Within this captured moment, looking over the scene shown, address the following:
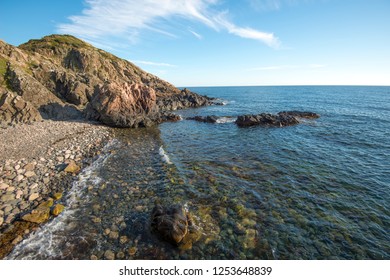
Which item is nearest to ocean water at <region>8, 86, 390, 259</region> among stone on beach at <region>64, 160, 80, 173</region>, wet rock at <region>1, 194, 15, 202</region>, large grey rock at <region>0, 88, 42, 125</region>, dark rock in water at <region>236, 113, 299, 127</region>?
stone on beach at <region>64, 160, 80, 173</region>

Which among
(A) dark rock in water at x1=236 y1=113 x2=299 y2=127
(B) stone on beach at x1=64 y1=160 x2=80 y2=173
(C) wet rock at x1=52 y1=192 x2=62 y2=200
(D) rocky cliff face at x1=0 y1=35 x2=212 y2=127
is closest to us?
(C) wet rock at x1=52 y1=192 x2=62 y2=200

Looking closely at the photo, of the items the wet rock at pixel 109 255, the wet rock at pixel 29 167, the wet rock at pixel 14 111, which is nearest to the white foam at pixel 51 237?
the wet rock at pixel 109 255

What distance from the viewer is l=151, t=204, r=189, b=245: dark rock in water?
1056cm

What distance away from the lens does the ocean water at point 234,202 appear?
34.0 ft

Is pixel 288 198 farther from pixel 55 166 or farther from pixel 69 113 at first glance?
pixel 69 113

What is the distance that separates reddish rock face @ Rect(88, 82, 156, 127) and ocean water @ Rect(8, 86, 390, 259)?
32.8 feet

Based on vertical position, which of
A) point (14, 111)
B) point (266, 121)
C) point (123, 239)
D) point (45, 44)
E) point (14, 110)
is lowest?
point (123, 239)

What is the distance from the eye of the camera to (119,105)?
39000mm

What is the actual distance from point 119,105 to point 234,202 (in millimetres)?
31864

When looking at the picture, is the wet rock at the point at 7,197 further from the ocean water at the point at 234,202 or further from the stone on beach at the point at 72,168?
the stone on beach at the point at 72,168

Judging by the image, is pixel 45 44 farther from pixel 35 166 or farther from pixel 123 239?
pixel 123 239

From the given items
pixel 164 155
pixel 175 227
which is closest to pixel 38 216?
pixel 175 227

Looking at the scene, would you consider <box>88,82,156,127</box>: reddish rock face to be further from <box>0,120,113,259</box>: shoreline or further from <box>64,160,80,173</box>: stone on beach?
<box>64,160,80,173</box>: stone on beach
